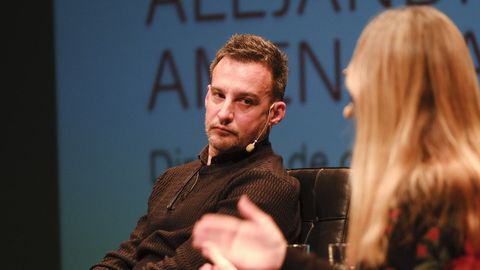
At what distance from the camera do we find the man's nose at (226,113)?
9.68 ft

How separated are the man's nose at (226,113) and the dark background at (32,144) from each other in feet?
6.73

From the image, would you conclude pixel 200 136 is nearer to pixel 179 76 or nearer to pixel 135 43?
pixel 179 76

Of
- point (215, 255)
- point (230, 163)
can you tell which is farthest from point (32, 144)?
point (215, 255)

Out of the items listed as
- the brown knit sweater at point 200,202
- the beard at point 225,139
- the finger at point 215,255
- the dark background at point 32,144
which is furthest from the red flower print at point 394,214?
the dark background at point 32,144

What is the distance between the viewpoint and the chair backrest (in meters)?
2.80

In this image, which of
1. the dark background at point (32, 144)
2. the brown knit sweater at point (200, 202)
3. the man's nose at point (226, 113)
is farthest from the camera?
the dark background at point (32, 144)

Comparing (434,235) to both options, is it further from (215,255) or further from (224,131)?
(224,131)

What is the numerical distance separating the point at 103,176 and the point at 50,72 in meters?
0.68

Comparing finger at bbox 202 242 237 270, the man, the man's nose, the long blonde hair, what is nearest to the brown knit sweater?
the man

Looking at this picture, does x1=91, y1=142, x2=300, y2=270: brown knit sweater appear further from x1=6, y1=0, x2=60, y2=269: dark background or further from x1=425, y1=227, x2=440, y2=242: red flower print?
x1=6, y1=0, x2=60, y2=269: dark background

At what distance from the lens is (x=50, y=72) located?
188 inches

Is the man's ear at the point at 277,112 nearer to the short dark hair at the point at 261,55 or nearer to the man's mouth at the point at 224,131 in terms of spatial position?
the short dark hair at the point at 261,55

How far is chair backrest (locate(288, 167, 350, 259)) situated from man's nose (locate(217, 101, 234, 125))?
12.9 inches

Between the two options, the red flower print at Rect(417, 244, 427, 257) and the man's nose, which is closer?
the red flower print at Rect(417, 244, 427, 257)
